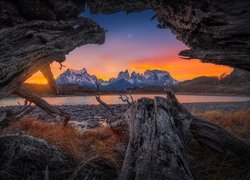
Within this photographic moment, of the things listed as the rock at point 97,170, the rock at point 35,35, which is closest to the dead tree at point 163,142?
the rock at point 97,170

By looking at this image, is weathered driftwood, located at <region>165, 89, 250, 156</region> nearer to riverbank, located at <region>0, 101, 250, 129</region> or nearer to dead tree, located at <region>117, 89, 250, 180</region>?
dead tree, located at <region>117, 89, 250, 180</region>

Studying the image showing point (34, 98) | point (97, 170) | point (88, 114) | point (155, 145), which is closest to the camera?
point (155, 145)

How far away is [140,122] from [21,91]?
5.11 metres

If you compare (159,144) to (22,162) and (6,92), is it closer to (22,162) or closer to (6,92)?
(22,162)

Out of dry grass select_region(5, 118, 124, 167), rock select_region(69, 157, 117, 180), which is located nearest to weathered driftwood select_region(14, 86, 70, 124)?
dry grass select_region(5, 118, 124, 167)

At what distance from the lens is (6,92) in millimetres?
5863

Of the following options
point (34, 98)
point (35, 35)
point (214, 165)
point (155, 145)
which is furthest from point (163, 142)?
point (34, 98)

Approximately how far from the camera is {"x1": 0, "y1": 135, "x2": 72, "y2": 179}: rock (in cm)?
534

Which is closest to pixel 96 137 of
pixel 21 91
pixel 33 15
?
pixel 21 91

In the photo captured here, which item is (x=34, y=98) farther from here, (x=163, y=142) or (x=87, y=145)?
(x=163, y=142)

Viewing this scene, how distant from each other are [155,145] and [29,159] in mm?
2265

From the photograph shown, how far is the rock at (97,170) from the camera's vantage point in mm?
5316

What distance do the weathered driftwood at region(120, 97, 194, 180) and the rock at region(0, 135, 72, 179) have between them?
4.46 ft

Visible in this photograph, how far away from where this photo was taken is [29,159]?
557 cm
